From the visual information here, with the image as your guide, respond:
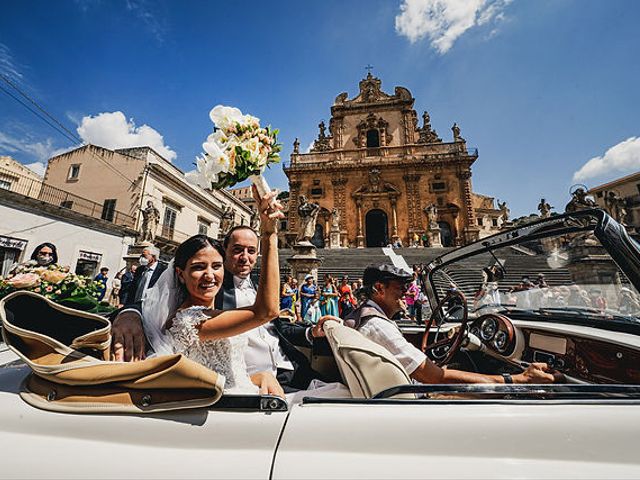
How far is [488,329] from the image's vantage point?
96.8 inches

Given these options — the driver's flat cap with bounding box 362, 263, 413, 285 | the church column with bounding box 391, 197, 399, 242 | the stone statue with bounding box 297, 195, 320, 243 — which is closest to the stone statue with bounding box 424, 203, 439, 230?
the church column with bounding box 391, 197, 399, 242

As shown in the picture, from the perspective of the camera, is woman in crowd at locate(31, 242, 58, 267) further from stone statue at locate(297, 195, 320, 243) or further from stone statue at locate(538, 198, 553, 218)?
stone statue at locate(538, 198, 553, 218)

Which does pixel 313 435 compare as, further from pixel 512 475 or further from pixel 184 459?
pixel 512 475

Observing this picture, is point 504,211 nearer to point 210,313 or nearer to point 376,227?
point 376,227

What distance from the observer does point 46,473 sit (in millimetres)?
903

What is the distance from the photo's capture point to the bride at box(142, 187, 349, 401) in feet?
4.28

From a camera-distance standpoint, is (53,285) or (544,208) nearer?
(53,285)

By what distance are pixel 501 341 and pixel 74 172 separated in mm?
23687

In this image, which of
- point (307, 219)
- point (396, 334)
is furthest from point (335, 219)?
point (396, 334)

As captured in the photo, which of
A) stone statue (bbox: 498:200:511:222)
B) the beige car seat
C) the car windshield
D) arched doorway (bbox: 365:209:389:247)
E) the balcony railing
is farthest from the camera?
stone statue (bbox: 498:200:511:222)

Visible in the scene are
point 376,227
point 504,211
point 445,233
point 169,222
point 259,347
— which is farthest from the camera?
point 504,211

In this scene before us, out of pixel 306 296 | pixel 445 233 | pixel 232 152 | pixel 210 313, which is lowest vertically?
pixel 210 313

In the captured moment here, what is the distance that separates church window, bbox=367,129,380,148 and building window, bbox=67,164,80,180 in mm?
21857

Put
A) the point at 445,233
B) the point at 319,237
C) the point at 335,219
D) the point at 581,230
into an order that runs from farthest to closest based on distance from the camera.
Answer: the point at 319,237 < the point at 335,219 < the point at 445,233 < the point at 581,230
